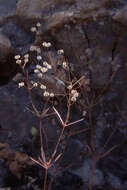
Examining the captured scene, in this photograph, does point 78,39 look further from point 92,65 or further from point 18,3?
point 18,3

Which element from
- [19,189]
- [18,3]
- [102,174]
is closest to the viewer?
[19,189]

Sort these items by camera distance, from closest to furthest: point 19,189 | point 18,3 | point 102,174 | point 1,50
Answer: point 19,189
point 102,174
point 1,50
point 18,3

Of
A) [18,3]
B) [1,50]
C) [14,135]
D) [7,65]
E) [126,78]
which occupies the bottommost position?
[14,135]

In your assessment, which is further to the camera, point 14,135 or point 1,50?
point 1,50

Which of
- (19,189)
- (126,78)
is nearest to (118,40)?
(126,78)

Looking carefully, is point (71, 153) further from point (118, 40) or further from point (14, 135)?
point (118, 40)

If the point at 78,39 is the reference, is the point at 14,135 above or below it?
below

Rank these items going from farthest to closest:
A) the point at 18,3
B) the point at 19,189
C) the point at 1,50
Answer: the point at 18,3 < the point at 1,50 < the point at 19,189

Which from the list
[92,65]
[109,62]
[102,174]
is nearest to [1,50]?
[92,65]

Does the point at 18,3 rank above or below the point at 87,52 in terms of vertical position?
above
